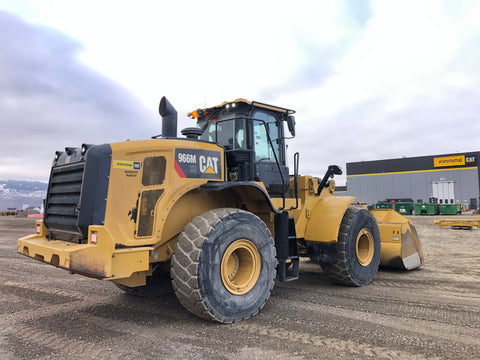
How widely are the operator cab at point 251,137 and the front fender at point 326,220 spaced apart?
828 mm

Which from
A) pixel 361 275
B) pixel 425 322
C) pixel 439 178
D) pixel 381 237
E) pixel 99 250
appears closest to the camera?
pixel 99 250

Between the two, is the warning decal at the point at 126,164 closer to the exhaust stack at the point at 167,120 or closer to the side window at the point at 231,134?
the exhaust stack at the point at 167,120

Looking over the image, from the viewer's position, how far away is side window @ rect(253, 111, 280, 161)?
5.58 meters

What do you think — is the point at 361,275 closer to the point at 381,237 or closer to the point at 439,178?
the point at 381,237

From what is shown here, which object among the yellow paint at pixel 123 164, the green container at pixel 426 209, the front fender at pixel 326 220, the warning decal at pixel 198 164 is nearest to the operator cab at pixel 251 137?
the warning decal at pixel 198 164

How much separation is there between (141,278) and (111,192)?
108 cm

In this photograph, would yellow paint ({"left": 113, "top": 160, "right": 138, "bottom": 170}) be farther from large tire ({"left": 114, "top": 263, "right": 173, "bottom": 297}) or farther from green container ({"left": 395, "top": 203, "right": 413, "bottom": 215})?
green container ({"left": 395, "top": 203, "right": 413, "bottom": 215})

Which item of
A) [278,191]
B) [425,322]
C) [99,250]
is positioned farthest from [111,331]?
[425,322]

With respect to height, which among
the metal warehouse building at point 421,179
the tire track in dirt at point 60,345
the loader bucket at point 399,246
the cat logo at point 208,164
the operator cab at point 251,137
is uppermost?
the metal warehouse building at point 421,179

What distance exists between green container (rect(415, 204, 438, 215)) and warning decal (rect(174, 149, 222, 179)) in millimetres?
33896

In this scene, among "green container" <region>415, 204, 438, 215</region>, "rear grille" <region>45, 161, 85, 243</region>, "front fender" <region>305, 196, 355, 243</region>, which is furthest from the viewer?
"green container" <region>415, 204, 438, 215</region>

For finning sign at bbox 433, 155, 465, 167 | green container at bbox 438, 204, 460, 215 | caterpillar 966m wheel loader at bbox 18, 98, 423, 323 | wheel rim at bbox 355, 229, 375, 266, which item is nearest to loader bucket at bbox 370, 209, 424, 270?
wheel rim at bbox 355, 229, 375, 266

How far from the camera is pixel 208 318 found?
4000 mm

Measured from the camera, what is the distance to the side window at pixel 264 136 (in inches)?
220
